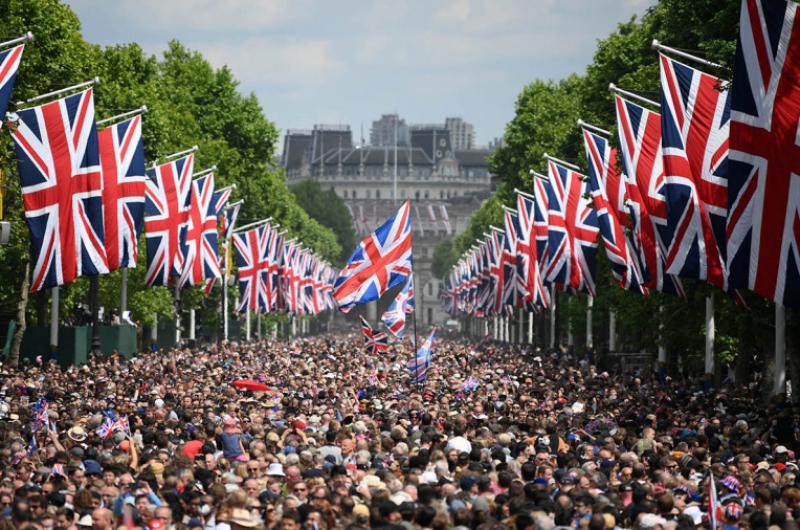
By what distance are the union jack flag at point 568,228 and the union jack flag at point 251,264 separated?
24400mm

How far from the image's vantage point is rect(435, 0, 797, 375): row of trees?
A: 38.9m

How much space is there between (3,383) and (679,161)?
689 inches

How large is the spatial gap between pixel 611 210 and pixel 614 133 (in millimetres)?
7515

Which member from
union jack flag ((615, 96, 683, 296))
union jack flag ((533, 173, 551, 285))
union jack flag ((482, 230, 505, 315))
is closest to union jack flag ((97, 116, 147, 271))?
union jack flag ((615, 96, 683, 296))

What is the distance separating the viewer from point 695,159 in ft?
99.6

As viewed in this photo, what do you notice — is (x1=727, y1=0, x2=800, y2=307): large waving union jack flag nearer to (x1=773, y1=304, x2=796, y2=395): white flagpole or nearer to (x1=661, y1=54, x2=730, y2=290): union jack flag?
(x1=661, y1=54, x2=730, y2=290): union jack flag

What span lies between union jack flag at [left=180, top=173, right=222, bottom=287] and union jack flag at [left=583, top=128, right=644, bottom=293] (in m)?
13.6

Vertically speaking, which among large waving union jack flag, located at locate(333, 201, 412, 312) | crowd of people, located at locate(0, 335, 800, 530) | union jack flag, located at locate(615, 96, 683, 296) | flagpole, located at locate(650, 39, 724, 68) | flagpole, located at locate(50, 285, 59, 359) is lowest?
crowd of people, located at locate(0, 335, 800, 530)

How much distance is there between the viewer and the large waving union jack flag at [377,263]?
42.9m

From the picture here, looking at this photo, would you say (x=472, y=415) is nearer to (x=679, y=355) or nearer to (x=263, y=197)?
(x=679, y=355)

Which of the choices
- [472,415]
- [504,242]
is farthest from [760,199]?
[504,242]

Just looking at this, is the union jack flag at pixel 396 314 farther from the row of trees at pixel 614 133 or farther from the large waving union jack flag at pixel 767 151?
the large waving union jack flag at pixel 767 151

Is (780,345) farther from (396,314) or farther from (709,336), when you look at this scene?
(396,314)

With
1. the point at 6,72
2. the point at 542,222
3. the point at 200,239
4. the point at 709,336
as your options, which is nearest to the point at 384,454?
the point at 6,72
